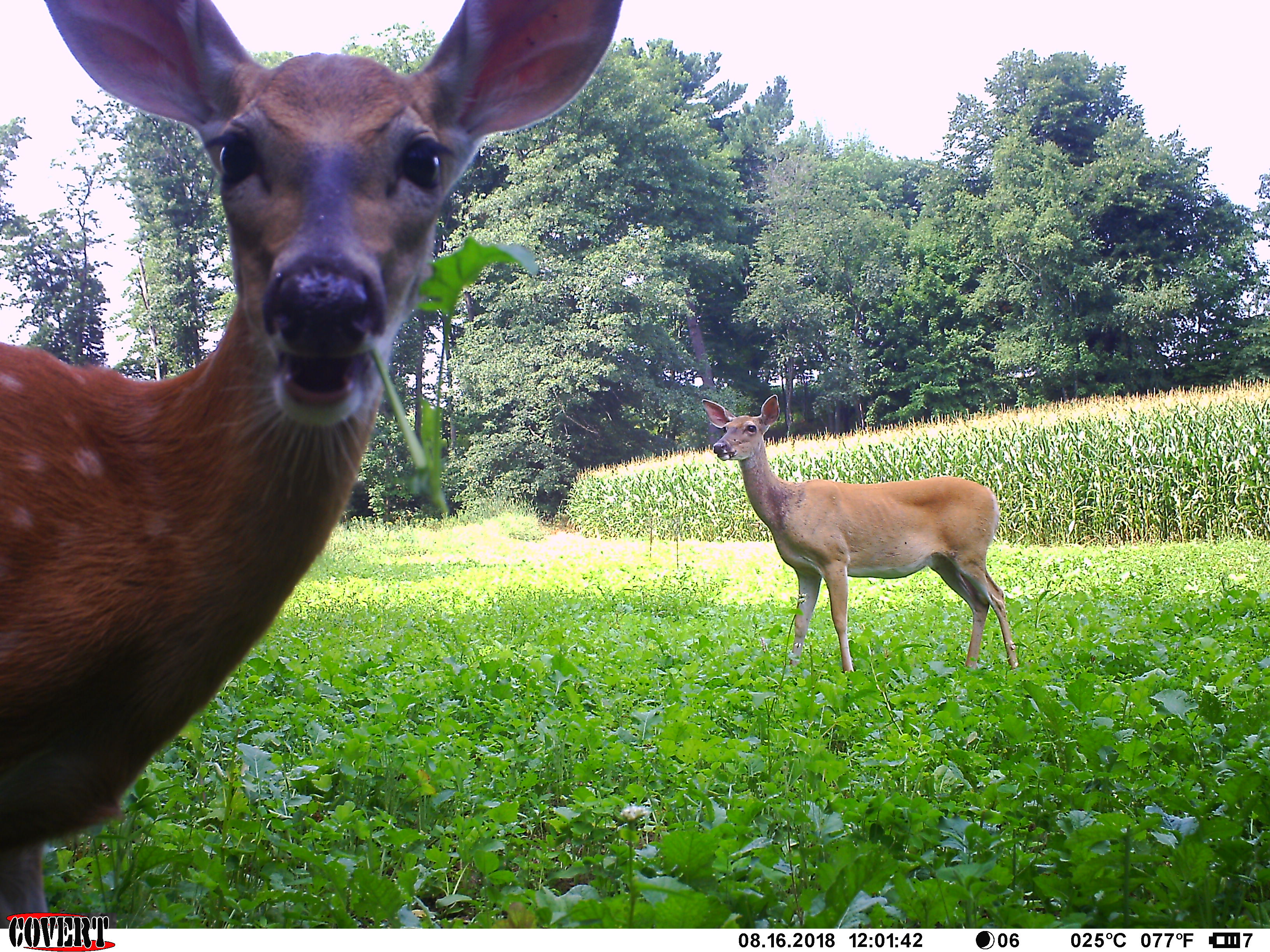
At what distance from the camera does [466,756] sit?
3.15m

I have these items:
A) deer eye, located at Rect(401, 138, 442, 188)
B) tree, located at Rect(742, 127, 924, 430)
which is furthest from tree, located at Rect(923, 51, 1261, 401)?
deer eye, located at Rect(401, 138, 442, 188)

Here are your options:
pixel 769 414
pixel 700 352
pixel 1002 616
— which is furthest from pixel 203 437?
pixel 700 352

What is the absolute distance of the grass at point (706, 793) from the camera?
2.05 metres

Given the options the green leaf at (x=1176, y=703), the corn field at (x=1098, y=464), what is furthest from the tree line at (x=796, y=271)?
the green leaf at (x=1176, y=703)

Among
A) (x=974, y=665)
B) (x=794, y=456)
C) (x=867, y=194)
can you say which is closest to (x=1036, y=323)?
(x=867, y=194)

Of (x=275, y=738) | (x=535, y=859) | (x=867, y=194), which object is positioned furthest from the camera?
(x=867, y=194)

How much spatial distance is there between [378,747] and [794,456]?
18.1 metres

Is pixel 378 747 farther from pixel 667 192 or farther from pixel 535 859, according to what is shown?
pixel 667 192

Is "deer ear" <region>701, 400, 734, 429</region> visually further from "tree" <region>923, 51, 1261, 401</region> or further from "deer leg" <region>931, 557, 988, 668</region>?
"tree" <region>923, 51, 1261, 401</region>

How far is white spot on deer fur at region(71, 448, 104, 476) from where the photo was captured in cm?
179

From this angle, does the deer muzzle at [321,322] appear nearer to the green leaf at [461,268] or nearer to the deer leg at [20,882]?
the green leaf at [461,268]

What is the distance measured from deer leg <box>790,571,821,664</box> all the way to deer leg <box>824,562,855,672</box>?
17 cm

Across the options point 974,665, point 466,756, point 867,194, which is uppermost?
point 867,194

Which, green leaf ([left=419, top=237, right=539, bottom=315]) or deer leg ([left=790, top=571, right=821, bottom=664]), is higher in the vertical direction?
green leaf ([left=419, top=237, right=539, bottom=315])
